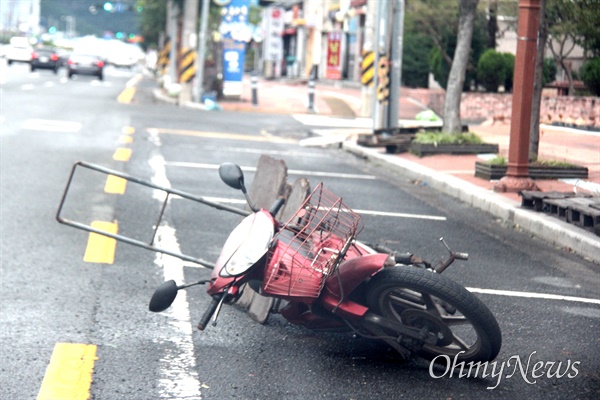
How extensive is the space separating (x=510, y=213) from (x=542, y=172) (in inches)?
104

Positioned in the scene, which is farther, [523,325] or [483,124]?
[483,124]

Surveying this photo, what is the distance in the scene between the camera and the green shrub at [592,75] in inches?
747

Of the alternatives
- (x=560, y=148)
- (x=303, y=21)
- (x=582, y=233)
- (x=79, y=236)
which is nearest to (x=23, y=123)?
(x=560, y=148)

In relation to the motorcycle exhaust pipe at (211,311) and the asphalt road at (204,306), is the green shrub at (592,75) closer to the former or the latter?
the asphalt road at (204,306)

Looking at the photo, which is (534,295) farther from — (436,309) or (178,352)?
(178,352)

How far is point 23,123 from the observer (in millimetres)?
19391

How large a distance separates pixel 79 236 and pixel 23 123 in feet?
37.4

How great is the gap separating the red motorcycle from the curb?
4058 millimetres

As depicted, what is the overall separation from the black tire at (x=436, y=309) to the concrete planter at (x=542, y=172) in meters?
8.32

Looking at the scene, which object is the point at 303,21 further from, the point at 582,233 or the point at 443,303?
the point at 443,303

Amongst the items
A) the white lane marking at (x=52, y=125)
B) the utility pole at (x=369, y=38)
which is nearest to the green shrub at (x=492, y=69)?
the utility pole at (x=369, y=38)

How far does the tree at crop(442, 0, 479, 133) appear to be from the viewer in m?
17.8

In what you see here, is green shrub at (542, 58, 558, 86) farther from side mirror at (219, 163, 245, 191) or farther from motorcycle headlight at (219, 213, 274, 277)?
motorcycle headlight at (219, 213, 274, 277)

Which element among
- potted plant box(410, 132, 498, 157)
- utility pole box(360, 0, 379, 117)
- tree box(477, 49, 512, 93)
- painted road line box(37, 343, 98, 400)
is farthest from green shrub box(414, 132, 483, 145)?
painted road line box(37, 343, 98, 400)
